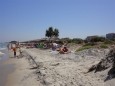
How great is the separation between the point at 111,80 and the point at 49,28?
7101 cm

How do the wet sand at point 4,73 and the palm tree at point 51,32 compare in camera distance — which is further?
the palm tree at point 51,32

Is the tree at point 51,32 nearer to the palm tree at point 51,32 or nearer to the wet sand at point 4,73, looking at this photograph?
the palm tree at point 51,32

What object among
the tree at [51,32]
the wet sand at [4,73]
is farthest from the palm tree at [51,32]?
the wet sand at [4,73]

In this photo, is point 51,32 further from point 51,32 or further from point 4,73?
point 4,73

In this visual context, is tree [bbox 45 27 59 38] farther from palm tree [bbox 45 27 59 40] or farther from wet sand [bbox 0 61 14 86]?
wet sand [bbox 0 61 14 86]

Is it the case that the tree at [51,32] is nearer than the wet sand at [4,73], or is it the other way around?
the wet sand at [4,73]

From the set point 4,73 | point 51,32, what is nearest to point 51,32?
point 51,32

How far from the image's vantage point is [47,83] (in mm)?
10547

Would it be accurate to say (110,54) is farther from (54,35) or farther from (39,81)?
(54,35)

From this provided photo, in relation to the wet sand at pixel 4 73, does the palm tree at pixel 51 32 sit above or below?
above

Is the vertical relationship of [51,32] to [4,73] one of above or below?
above

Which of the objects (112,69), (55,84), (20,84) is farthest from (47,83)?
(112,69)

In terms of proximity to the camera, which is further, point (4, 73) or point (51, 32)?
point (51, 32)

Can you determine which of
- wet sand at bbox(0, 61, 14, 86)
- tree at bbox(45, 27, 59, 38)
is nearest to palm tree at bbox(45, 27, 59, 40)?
tree at bbox(45, 27, 59, 38)
